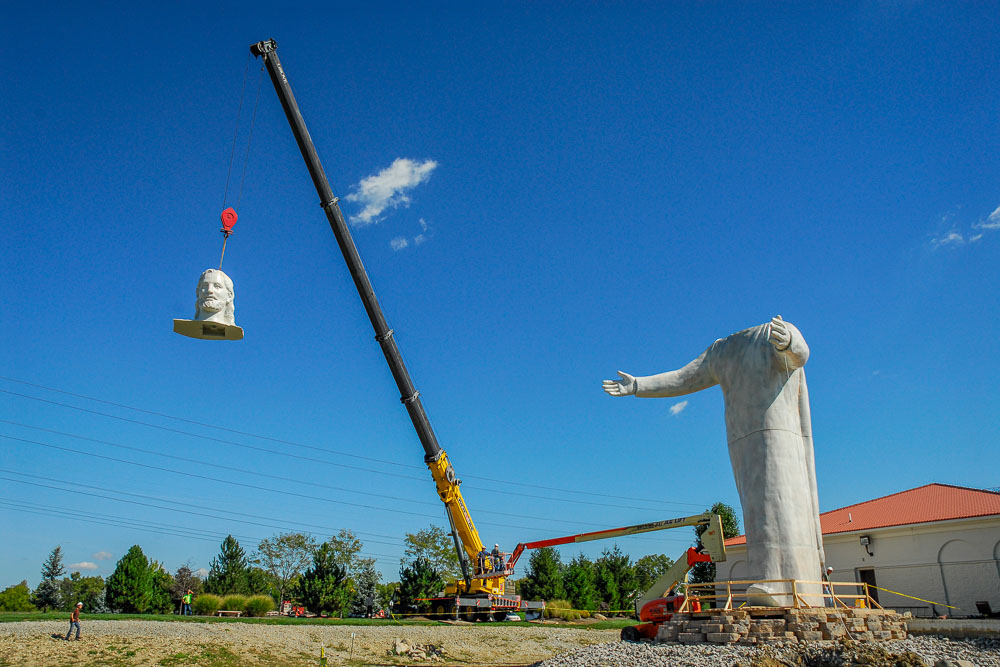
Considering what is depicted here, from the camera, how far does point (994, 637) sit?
42.7ft

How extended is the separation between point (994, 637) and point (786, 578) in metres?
3.83

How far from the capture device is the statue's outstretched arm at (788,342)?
621 inches

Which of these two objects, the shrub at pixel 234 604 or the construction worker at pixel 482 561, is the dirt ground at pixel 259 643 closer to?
the construction worker at pixel 482 561

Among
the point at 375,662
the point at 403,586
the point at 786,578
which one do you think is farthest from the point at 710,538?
the point at 403,586

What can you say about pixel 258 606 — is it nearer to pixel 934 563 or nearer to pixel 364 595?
pixel 364 595

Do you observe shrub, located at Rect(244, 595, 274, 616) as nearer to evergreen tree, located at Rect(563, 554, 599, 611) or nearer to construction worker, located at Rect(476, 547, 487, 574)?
construction worker, located at Rect(476, 547, 487, 574)

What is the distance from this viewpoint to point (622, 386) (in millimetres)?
17812

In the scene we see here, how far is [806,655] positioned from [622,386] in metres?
7.47

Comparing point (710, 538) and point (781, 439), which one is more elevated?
point (781, 439)

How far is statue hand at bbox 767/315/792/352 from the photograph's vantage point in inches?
620

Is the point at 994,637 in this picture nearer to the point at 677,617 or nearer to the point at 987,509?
the point at 677,617

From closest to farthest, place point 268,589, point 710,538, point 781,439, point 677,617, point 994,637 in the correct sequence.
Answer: point 994,637 → point 677,617 → point 781,439 → point 710,538 → point 268,589

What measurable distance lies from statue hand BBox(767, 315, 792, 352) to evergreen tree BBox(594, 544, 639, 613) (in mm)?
37399

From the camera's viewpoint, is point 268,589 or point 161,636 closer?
point 161,636
